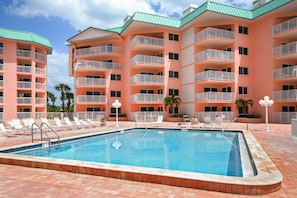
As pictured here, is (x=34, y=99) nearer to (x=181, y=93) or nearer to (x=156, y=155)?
(x=181, y=93)

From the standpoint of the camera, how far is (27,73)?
2906cm

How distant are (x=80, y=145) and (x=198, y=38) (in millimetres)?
17916

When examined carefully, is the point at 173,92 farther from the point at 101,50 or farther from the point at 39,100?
the point at 39,100

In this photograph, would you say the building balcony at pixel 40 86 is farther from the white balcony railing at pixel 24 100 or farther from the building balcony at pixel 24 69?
the white balcony railing at pixel 24 100

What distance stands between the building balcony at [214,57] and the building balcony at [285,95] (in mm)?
5513

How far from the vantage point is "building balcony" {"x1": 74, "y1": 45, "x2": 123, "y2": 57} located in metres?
27.0

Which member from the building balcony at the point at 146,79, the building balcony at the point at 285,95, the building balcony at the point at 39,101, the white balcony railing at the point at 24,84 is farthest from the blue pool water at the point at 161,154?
the white balcony railing at the point at 24,84

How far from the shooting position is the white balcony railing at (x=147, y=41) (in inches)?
972

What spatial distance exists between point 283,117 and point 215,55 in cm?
891

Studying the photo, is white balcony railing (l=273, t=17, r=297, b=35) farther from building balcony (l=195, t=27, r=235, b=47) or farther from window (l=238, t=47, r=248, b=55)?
building balcony (l=195, t=27, r=235, b=47)

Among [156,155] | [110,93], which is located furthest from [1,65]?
[156,155]

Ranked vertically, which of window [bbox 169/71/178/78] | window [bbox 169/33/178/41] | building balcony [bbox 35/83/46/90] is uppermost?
window [bbox 169/33/178/41]

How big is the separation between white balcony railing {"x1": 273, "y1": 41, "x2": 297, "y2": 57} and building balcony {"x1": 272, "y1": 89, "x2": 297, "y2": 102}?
144 inches

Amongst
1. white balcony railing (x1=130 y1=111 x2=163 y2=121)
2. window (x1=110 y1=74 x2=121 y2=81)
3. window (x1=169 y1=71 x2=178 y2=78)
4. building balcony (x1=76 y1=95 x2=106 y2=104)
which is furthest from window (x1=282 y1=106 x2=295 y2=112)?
building balcony (x1=76 y1=95 x2=106 y2=104)
